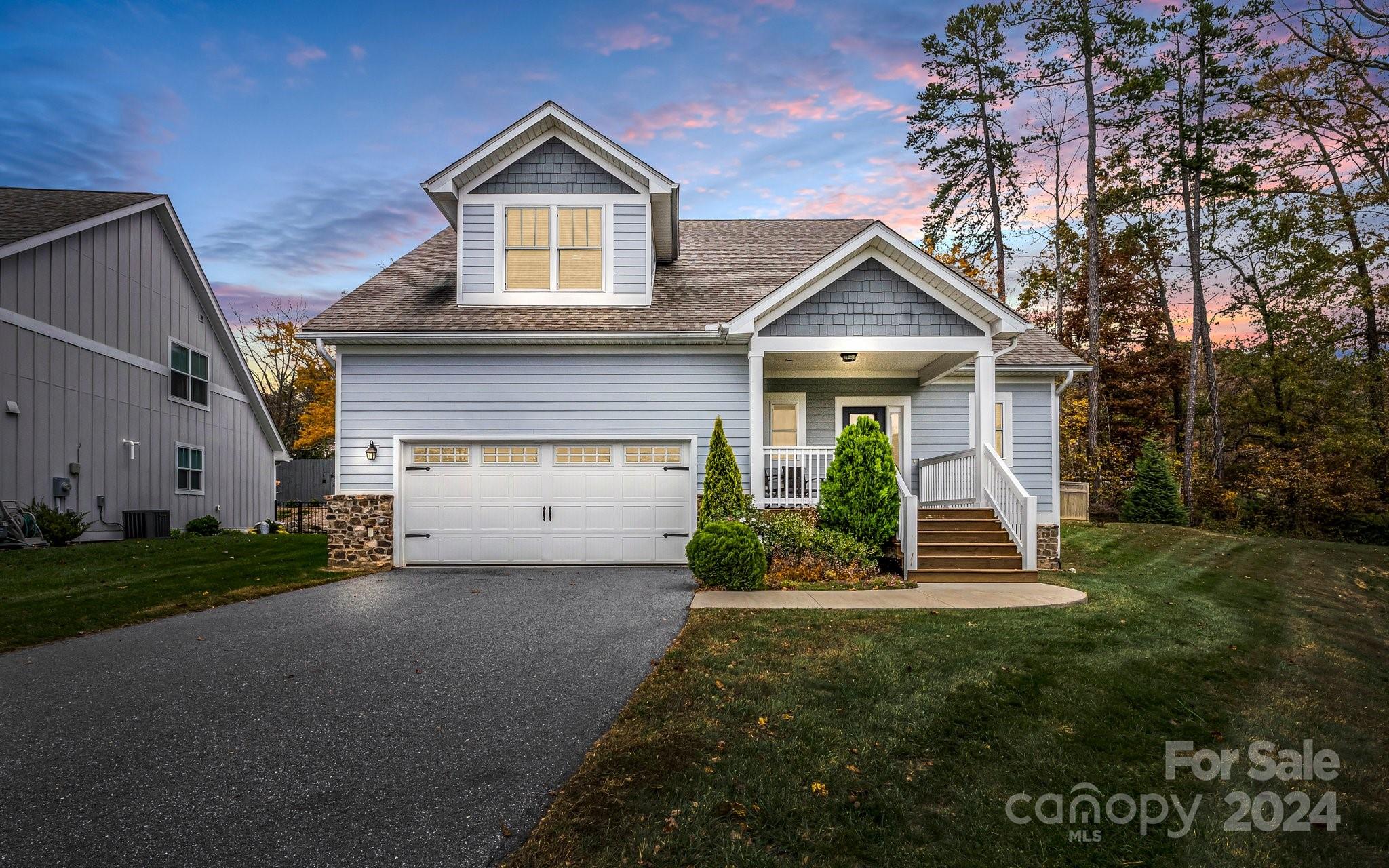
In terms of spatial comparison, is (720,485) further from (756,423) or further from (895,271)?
(895,271)

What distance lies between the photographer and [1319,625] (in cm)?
788

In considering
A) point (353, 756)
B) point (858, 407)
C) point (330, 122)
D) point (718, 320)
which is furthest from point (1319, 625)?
point (330, 122)

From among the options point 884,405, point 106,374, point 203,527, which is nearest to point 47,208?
point 106,374

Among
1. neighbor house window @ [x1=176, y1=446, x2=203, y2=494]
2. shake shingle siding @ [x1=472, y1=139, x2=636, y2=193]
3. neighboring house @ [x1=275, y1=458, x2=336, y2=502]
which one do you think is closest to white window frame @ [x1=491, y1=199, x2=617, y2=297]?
shake shingle siding @ [x1=472, y1=139, x2=636, y2=193]

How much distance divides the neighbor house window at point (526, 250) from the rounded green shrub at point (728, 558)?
586 centimetres

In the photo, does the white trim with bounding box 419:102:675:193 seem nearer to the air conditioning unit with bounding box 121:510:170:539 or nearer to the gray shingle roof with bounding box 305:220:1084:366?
the gray shingle roof with bounding box 305:220:1084:366

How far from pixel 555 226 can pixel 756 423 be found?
510cm

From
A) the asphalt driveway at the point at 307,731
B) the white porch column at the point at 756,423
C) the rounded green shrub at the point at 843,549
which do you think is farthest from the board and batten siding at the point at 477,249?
the rounded green shrub at the point at 843,549

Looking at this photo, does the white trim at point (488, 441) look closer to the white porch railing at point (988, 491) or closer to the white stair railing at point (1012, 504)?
the white porch railing at point (988, 491)

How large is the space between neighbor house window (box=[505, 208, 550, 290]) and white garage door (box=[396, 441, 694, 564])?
3046mm

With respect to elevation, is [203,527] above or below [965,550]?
below

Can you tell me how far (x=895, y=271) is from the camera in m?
11.1

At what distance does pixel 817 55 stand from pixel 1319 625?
11954mm

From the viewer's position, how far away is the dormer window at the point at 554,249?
40.4 ft
